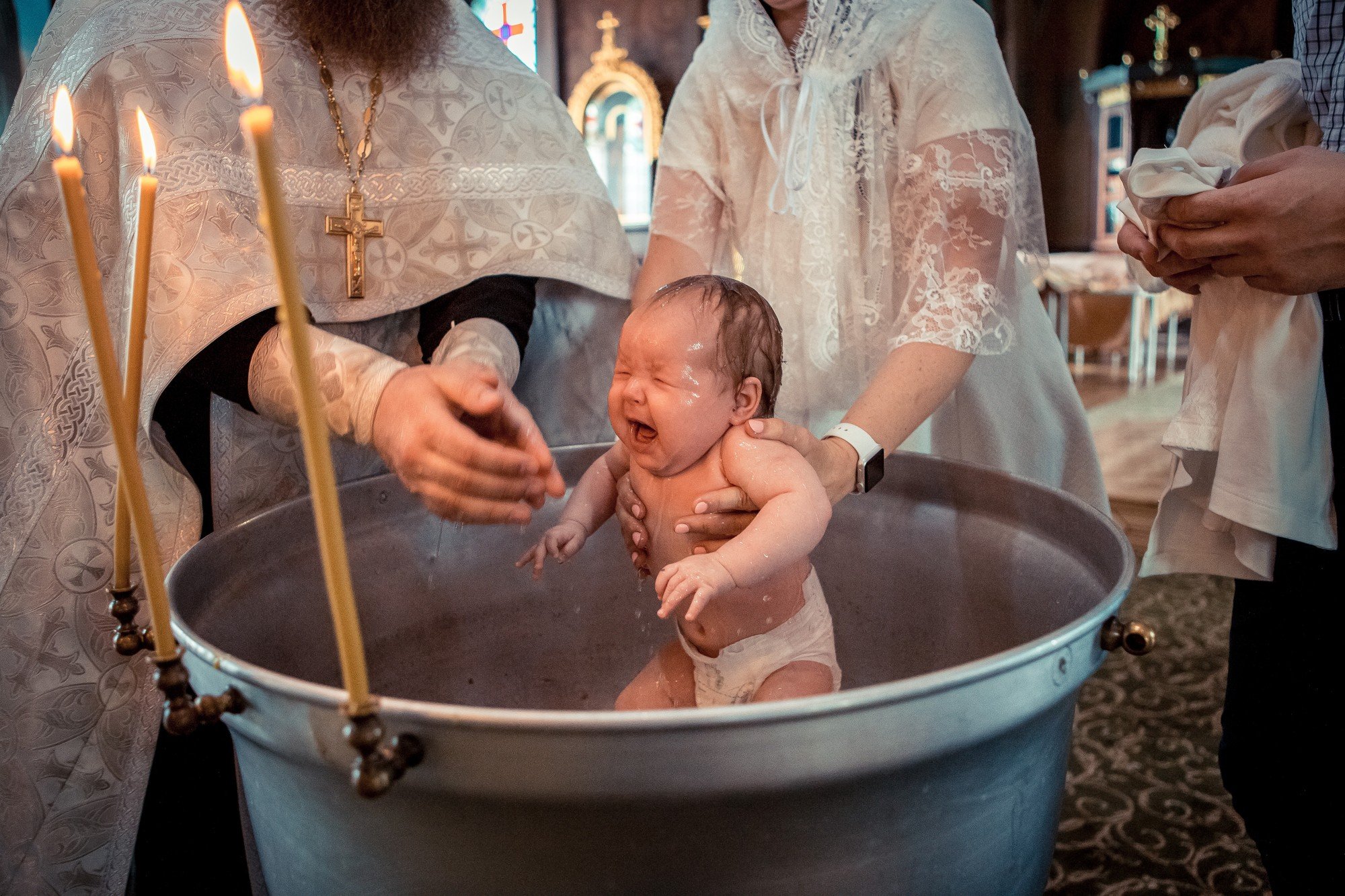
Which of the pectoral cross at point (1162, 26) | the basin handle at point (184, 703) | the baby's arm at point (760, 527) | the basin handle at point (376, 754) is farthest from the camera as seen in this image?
the pectoral cross at point (1162, 26)

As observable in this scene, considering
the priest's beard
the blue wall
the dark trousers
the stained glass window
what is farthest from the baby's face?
the stained glass window

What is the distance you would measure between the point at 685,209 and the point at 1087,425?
0.66 m

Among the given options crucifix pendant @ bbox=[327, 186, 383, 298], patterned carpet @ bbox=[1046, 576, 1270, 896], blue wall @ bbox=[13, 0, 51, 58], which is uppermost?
blue wall @ bbox=[13, 0, 51, 58]

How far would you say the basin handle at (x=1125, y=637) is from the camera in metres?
0.75

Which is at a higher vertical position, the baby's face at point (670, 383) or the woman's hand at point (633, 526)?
the baby's face at point (670, 383)

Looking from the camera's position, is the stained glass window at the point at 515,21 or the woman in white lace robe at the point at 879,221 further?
the stained glass window at the point at 515,21

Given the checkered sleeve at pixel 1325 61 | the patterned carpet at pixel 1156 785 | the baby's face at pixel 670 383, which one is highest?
the checkered sleeve at pixel 1325 61

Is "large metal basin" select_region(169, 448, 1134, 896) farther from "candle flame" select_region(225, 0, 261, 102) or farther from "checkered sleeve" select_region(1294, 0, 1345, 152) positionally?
"checkered sleeve" select_region(1294, 0, 1345, 152)

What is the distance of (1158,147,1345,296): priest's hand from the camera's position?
988 millimetres

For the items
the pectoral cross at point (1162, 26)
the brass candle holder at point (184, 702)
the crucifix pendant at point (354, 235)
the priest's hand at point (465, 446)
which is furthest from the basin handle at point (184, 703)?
the pectoral cross at point (1162, 26)

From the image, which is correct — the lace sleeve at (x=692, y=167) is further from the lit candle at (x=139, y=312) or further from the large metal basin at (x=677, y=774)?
the lit candle at (x=139, y=312)

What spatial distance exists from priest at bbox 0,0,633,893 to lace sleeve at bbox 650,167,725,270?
0.63 feet

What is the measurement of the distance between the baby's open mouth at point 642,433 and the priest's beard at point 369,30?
0.66 meters

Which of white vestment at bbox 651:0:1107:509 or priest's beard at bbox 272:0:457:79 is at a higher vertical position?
priest's beard at bbox 272:0:457:79
